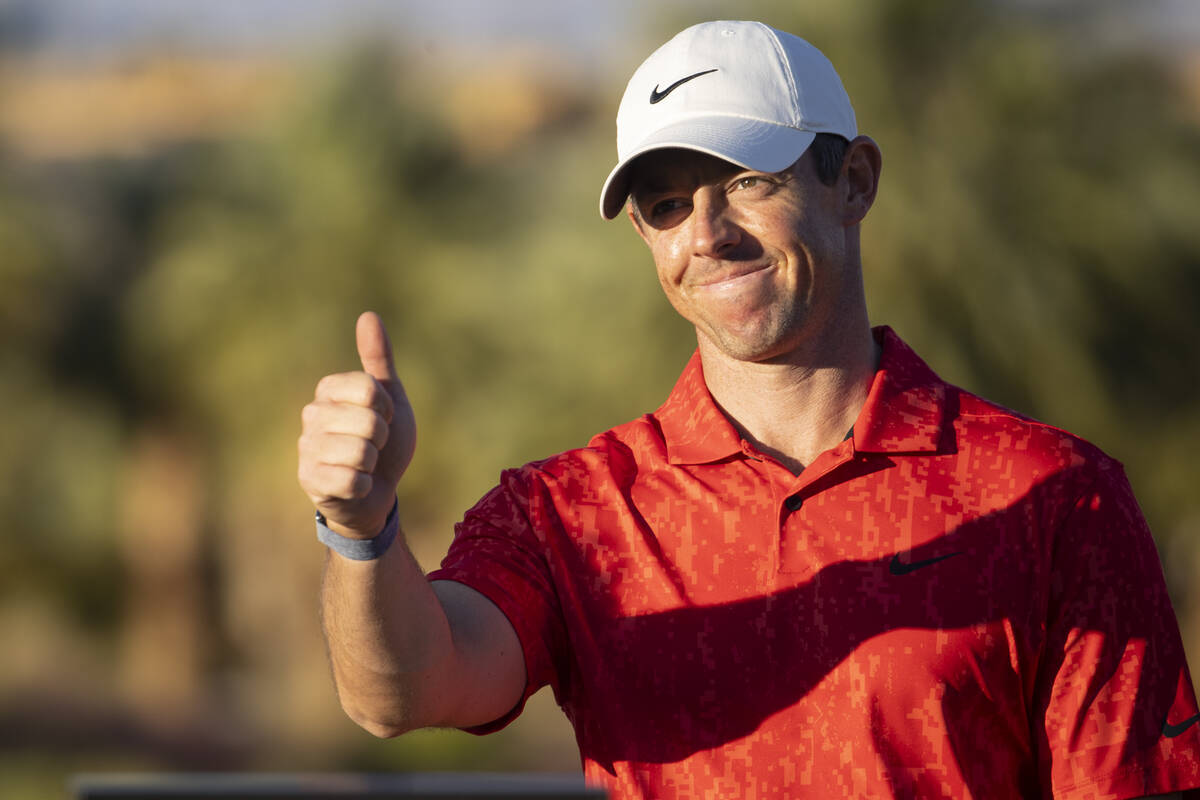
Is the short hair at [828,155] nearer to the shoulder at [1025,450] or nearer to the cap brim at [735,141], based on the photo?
the cap brim at [735,141]

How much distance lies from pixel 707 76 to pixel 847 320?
1.86 feet

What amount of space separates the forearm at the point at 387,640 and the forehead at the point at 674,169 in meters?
0.95

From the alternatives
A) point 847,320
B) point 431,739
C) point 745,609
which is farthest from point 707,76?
point 431,739

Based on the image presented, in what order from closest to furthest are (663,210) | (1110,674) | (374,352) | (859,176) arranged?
(374,352), (1110,674), (663,210), (859,176)

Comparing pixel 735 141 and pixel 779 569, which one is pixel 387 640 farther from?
pixel 735 141

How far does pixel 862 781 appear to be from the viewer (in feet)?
8.50

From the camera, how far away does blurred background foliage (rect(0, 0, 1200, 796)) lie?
1243 centimetres

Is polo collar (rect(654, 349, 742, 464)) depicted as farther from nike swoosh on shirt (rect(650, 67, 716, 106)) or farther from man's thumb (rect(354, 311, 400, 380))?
man's thumb (rect(354, 311, 400, 380))

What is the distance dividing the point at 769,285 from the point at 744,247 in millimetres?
87

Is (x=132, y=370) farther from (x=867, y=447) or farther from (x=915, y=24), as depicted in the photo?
(x=867, y=447)

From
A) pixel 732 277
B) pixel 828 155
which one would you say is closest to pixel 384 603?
pixel 732 277

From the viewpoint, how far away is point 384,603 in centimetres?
245

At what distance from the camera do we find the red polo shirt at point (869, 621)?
2619mm

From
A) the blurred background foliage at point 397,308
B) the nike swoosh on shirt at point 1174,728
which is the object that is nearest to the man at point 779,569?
the nike swoosh on shirt at point 1174,728
